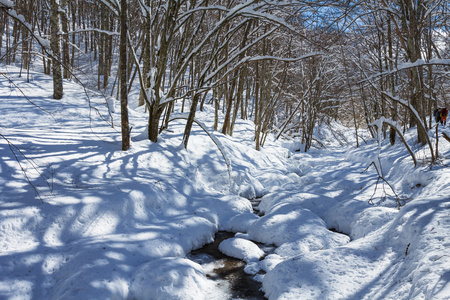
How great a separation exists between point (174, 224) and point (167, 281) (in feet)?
5.27

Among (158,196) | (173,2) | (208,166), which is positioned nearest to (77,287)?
(158,196)

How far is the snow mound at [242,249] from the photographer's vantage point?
4.56 m

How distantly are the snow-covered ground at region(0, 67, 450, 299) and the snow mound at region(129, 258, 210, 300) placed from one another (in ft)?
0.04

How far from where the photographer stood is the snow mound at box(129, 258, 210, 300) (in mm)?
3320

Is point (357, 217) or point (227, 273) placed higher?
point (357, 217)

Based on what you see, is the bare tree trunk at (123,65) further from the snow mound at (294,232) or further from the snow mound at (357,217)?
the snow mound at (357,217)

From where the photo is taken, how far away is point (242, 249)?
15.3 feet

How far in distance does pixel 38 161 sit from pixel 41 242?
1758 millimetres

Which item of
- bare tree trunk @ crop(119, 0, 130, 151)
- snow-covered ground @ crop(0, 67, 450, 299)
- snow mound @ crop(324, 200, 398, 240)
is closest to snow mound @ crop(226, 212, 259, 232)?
snow-covered ground @ crop(0, 67, 450, 299)

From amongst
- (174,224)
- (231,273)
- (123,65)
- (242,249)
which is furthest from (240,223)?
(123,65)

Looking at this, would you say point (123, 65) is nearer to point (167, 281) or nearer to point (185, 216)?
point (185, 216)

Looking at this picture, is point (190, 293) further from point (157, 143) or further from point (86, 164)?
point (157, 143)

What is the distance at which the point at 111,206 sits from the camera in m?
4.52

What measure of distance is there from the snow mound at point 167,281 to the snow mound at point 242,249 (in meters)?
0.91
